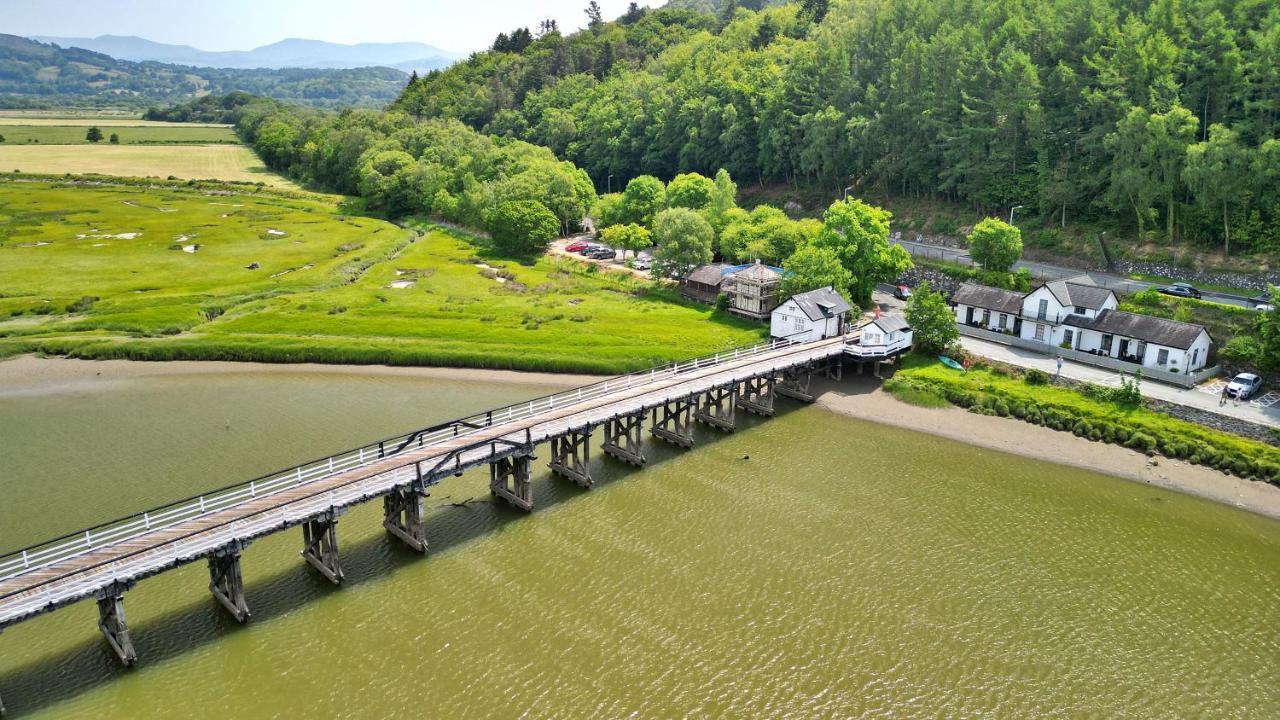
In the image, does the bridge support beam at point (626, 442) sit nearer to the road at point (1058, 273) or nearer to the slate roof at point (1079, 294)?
the slate roof at point (1079, 294)

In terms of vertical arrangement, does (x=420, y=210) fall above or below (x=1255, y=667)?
above

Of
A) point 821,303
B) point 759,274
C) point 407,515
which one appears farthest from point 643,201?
point 407,515

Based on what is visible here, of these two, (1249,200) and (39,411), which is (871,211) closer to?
(1249,200)

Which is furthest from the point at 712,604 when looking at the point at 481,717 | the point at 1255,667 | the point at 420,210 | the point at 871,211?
Result: the point at 420,210

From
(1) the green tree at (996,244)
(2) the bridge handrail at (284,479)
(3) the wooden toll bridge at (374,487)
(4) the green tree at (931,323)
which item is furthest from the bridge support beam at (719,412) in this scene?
(1) the green tree at (996,244)

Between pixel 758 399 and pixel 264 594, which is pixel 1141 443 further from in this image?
pixel 264 594

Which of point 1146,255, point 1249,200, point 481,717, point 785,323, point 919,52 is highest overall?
point 919,52
